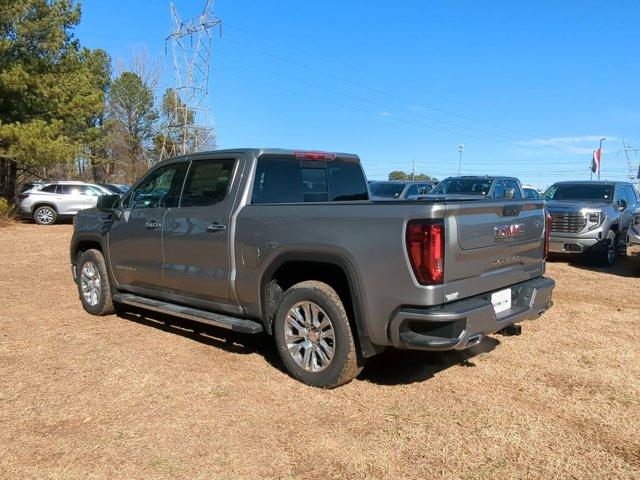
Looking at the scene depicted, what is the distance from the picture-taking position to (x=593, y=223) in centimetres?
1092

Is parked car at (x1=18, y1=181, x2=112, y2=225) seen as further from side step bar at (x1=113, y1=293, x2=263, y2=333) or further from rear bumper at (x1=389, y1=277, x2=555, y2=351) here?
rear bumper at (x1=389, y1=277, x2=555, y2=351)

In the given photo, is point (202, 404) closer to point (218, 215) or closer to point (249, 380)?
point (249, 380)

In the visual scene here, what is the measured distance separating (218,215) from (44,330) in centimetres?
266

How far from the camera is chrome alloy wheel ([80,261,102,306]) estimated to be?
669 cm

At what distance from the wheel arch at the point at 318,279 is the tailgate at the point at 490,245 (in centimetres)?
66

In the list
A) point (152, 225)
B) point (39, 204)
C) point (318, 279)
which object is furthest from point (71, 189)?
point (318, 279)

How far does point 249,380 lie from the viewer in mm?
4578

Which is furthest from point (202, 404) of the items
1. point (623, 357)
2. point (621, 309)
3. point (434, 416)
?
point (621, 309)

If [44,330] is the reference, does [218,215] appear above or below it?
above

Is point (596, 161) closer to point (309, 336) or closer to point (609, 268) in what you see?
point (609, 268)

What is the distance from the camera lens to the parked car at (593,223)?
35.7 feet

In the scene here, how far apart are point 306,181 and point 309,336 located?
164cm

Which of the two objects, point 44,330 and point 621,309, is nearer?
point 44,330

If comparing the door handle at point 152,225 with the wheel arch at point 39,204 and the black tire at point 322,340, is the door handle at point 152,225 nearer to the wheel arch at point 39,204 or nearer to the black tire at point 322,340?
the black tire at point 322,340
